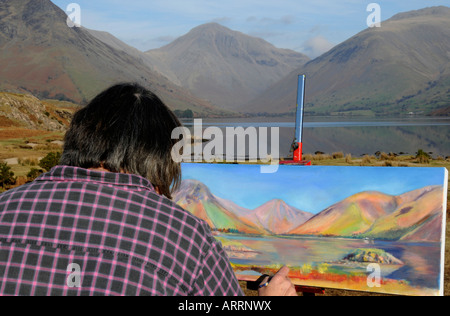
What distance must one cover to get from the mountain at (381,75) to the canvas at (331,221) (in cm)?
10360

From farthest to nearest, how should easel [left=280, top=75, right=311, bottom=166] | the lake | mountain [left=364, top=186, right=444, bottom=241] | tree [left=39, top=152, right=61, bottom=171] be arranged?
the lake → tree [left=39, top=152, right=61, bottom=171] → easel [left=280, top=75, right=311, bottom=166] → mountain [left=364, top=186, right=444, bottom=241]

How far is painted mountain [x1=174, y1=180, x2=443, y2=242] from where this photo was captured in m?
2.76

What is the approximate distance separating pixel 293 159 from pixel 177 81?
149 m

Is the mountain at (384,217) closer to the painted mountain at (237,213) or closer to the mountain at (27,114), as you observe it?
the painted mountain at (237,213)

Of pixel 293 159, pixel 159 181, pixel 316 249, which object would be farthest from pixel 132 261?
pixel 293 159

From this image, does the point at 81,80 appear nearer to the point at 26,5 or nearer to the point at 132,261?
the point at 26,5

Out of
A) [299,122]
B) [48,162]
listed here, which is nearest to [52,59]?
[48,162]

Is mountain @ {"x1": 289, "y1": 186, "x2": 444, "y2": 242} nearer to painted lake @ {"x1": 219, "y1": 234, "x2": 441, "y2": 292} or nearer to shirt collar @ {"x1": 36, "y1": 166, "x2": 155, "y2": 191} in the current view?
painted lake @ {"x1": 219, "y1": 234, "x2": 441, "y2": 292}

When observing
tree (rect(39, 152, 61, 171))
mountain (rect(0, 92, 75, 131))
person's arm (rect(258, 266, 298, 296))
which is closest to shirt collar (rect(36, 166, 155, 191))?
person's arm (rect(258, 266, 298, 296))

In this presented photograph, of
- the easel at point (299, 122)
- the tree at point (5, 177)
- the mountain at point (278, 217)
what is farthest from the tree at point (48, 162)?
the mountain at point (278, 217)

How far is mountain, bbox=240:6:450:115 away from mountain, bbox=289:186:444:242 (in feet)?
340

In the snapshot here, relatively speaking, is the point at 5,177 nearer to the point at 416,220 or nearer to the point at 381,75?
the point at 416,220

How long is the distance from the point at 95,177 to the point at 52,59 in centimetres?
9846

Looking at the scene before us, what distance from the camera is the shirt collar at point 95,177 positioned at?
1.12 m
